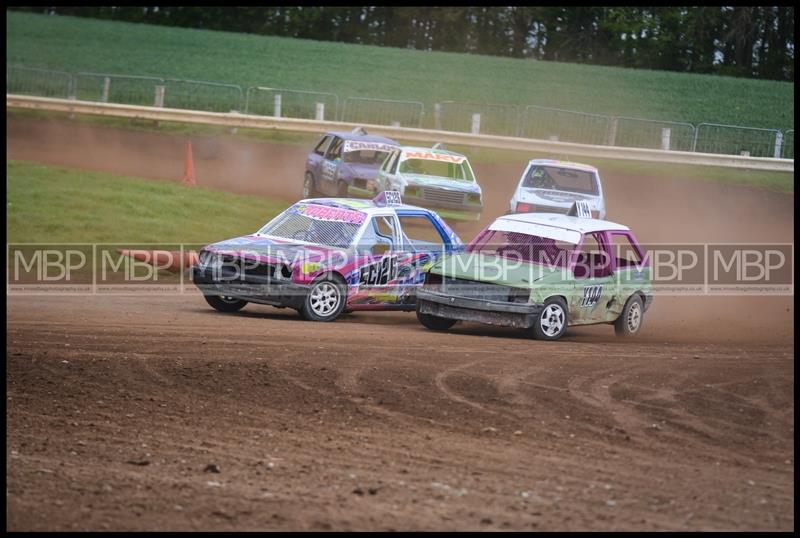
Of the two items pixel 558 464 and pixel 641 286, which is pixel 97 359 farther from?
pixel 641 286

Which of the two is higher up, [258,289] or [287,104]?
[287,104]

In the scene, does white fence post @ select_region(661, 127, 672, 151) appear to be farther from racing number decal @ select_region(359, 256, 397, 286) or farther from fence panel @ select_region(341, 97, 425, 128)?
racing number decal @ select_region(359, 256, 397, 286)

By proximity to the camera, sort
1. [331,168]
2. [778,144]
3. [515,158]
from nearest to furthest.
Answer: [331,168] → [778,144] → [515,158]

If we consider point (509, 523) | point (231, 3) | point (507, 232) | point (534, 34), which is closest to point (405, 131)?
point (507, 232)

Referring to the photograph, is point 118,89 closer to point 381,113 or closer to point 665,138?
point 381,113

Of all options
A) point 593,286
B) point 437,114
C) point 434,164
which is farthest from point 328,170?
point 437,114

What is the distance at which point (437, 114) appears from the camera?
3691 centimetres

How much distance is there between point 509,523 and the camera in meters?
6.91

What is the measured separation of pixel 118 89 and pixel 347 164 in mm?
19827

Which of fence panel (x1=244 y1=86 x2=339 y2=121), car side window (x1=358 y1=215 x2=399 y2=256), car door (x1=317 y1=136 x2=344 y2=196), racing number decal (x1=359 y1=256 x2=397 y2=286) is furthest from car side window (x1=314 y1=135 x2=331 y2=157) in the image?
fence panel (x1=244 y1=86 x2=339 y2=121)

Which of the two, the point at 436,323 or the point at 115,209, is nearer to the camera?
the point at 436,323

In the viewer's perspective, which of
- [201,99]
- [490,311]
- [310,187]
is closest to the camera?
[490,311]

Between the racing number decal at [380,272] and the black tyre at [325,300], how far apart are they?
31cm

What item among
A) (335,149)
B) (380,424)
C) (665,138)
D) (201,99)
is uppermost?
(201,99)
